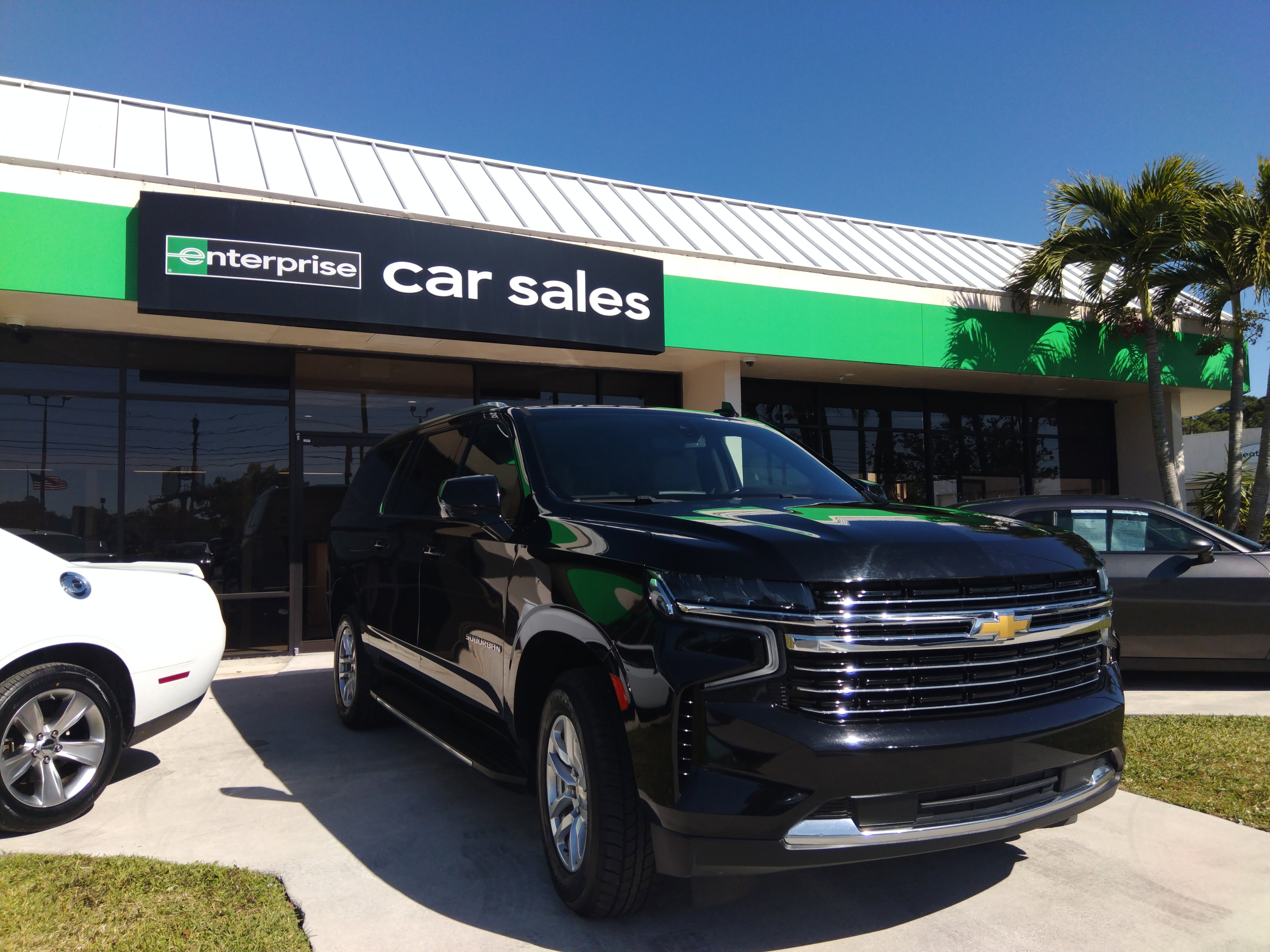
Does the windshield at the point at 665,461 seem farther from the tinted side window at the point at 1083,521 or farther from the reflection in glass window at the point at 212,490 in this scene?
the reflection in glass window at the point at 212,490

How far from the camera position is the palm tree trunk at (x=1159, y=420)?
13.7 meters

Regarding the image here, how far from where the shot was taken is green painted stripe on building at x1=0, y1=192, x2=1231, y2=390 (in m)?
7.92

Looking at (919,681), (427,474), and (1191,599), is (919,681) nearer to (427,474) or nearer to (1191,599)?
(427,474)

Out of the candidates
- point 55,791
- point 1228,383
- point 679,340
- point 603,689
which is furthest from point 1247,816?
point 1228,383

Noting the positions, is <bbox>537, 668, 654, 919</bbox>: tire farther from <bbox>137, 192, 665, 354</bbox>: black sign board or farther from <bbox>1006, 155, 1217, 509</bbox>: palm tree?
<bbox>1006, 155, 1217, 509</bbox>: palm tree

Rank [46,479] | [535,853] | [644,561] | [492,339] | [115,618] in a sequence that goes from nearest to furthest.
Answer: [644,561]
[535,853]
[115,618]
[46,479]
[492,339]

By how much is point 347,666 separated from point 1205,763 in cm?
531

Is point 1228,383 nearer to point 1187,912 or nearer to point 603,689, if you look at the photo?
point 1187,912

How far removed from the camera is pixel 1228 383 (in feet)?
50.2

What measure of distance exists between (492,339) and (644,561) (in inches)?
285

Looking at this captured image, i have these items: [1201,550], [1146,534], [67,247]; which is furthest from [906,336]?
[67,247]

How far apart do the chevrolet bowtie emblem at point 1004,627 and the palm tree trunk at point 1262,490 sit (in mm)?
13779

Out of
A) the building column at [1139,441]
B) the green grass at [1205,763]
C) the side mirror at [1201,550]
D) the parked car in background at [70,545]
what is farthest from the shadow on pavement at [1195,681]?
the parked car in background at [70,545]

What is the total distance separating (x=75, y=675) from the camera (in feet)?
14.3
